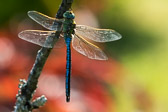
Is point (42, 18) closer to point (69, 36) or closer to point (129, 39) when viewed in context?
point (69, 36)

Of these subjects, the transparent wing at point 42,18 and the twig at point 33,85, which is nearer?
the twig at point 33,85

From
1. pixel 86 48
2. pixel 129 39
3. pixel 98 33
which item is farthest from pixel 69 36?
pixel 129 39

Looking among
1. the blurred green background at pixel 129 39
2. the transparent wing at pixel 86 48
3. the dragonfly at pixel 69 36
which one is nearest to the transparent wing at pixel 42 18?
the dragonfly at pixel 69 36

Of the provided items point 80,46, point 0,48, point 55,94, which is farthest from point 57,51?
point 80,46

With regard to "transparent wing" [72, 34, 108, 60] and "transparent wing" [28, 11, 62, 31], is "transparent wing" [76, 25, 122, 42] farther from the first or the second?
"transparent wing" [28, 11, 62, 31]

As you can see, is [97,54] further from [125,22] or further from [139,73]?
[125,22]

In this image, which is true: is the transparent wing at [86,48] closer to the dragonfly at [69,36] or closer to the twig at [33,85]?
the dragonfly at [69,36]

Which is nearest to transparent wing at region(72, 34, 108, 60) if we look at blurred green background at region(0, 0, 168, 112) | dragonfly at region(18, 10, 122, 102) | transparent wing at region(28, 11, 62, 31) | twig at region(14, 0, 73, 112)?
dragonfly at region(18, 10, 122, 102)

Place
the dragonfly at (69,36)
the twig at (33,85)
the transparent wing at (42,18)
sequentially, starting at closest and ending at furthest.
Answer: the twig at (33,85) → the dragonfly at (69,36) → the transparent wing at (42,18)
